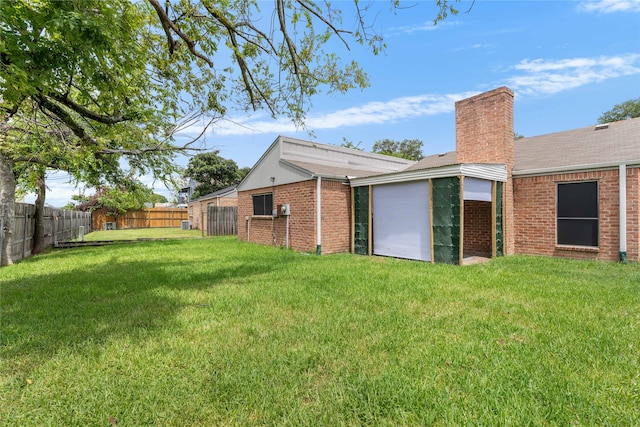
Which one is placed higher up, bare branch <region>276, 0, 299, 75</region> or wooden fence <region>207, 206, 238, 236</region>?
bare branch <region>276, 0, 299, 75</region>

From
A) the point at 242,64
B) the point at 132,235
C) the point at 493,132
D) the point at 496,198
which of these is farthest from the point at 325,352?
the point at 132,235

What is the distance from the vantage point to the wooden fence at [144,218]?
27781mm

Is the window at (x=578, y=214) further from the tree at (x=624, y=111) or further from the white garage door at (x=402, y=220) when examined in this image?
the tree at (x=624, y=111)

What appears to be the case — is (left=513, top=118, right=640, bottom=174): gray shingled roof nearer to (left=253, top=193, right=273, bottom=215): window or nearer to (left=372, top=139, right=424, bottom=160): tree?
(left=253, top=193, right=273, bottom=215): window

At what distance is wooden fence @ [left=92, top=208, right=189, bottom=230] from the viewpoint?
91.1ft

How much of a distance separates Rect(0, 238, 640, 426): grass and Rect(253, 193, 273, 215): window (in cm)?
705

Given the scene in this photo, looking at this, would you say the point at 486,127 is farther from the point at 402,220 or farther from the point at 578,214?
the point at 402,220

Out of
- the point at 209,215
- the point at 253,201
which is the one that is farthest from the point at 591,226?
the point at 209,215

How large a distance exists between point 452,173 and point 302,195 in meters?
5.11

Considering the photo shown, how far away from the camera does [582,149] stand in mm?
9031

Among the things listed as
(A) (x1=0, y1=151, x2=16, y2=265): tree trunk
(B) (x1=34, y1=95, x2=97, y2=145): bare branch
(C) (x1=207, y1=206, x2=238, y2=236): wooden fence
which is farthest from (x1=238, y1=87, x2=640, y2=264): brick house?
(C) (x1=207, y1=206, x2=238, y2=236): wooden fence

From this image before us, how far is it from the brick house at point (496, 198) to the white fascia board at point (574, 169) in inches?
0.8

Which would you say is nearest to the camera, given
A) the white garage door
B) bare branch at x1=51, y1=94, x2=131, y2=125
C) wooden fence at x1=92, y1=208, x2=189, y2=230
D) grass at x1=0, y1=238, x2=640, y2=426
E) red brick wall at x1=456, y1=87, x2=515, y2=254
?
grass at x1=0, y1=238, x2=640, y2=426

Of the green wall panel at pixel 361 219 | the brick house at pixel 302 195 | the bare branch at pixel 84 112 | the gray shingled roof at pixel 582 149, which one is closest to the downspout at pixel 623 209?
the gray shingled roof at pixel 582 149
